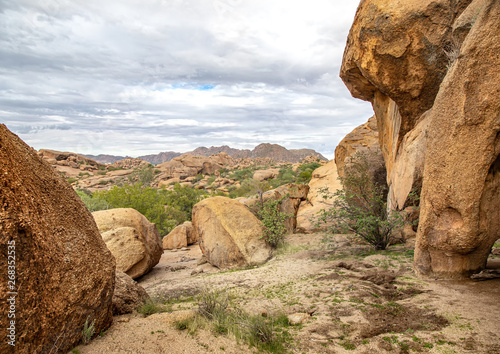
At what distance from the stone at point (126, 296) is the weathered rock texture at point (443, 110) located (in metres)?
5.81

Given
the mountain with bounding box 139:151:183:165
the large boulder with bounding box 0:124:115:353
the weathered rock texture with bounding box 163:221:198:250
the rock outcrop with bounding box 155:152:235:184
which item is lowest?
the weathered rock texture with bounding box 163:221:198:250

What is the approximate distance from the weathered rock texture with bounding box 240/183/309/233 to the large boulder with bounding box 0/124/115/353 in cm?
1005

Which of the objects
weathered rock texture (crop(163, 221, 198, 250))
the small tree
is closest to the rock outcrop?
weathered rock texture (crop(163, 221, 198, 250))

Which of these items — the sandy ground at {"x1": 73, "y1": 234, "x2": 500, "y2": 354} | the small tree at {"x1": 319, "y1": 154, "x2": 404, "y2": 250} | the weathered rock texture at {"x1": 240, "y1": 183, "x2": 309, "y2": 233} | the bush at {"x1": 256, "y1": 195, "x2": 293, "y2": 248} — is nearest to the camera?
the sandy ground at {"x1": 73, "y1": 234, "x2": 500, "y2": 354}

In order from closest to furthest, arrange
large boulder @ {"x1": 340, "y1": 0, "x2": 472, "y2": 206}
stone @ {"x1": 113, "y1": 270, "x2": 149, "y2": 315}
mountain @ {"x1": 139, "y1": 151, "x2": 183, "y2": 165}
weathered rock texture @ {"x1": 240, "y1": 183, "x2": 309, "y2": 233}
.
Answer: stone @ {"x1": 113, "y1": 270, "x2": 149, "y2": 315} < large boulder @ {"x1": 340, "y1": 0, "x2": 472, "y2": 206} < weathered rock texture @ {"x1": 240, "y1": 183, "x2": 309, "y2": 233} < mountain @ {"x1": 139, "y1": 151, "x2": 183, "y2": 165}

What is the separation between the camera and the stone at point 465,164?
4.84 meters

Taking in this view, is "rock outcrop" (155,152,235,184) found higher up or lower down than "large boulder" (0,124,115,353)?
higher up

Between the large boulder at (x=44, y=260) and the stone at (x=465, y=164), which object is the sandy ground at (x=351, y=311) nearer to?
the large boulder at (x=44, y=260)

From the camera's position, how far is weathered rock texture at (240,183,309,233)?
13.9 m

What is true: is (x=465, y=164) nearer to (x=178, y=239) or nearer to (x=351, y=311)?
(x=351, y=311)

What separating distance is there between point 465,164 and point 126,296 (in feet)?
21.0

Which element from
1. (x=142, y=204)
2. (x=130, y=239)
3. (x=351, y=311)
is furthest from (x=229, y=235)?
(x=142, y=204)

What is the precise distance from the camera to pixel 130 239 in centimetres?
1006

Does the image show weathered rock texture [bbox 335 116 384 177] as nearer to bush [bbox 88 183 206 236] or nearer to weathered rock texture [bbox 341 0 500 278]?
weathered rock texture [bbox 341 0 500 278]
